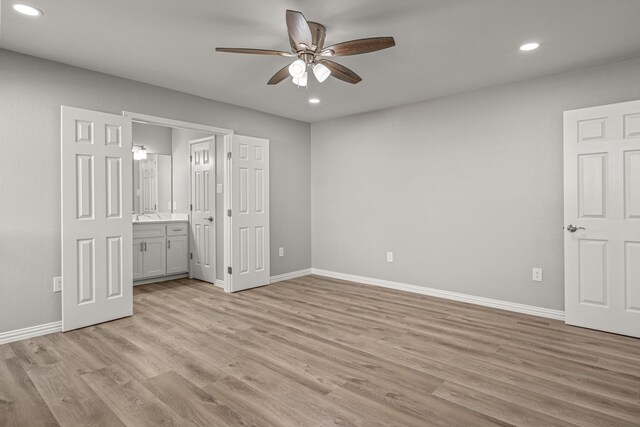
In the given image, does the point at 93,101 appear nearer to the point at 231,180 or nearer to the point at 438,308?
the point at 231,180

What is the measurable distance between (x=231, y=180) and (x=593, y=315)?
427cm

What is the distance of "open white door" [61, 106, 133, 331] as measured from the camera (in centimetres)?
322

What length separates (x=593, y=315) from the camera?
3256 millimetres

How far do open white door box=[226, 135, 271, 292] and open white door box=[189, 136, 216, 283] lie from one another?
59 centimetres

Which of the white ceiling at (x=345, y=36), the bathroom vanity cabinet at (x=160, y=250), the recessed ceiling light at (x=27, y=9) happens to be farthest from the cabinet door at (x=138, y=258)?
the recessed ceiling light at (x=27, y=9)

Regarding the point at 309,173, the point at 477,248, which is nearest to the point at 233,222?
the point at 309,173

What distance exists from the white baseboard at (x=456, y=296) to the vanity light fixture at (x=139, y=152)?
3.48 metres

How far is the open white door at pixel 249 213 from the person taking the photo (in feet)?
15.4

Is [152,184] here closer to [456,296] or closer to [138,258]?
[138,258]

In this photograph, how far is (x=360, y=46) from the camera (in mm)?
2348

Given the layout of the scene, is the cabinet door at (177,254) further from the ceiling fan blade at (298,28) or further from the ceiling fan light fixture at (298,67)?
the ceiling fan blade at (298,28)

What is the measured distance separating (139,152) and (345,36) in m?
4.25

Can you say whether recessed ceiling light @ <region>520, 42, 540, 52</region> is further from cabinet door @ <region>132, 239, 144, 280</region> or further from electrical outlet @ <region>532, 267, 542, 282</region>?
cabinet door @ <region>132, 239, 144, 280</region>

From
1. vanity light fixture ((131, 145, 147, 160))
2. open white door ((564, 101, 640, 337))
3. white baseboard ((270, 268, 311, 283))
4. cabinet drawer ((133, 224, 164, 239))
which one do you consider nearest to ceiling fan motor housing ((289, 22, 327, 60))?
open white door ((564, 101, 640, 337))
